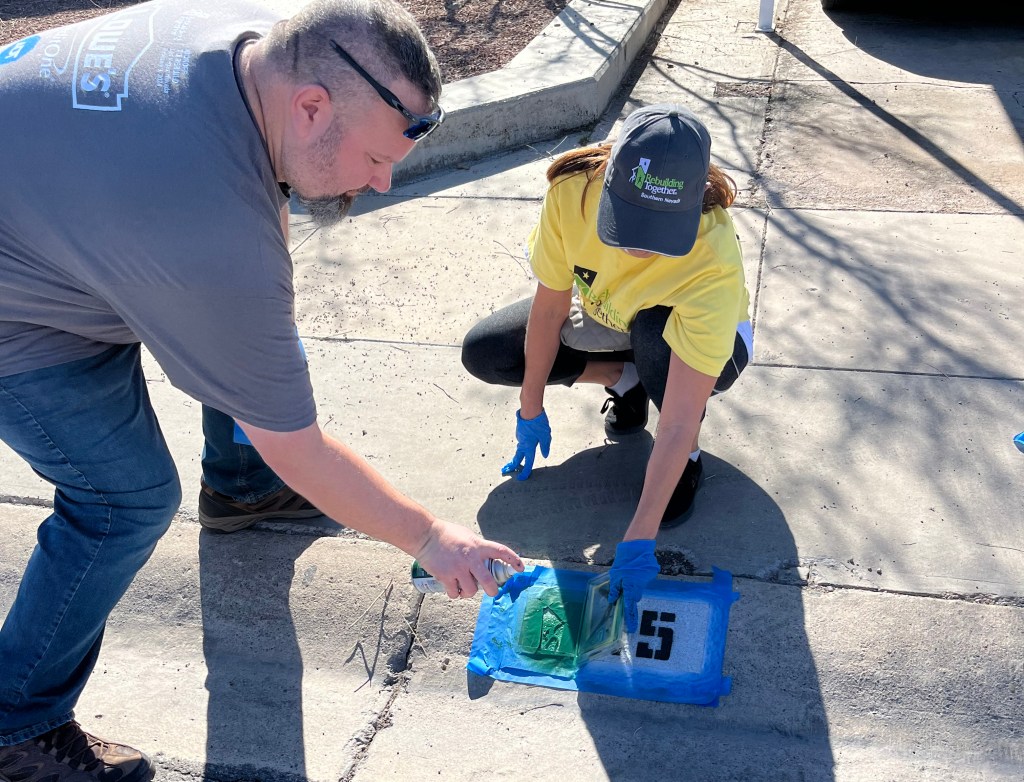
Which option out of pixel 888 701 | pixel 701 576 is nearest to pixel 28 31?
pixel 701 576

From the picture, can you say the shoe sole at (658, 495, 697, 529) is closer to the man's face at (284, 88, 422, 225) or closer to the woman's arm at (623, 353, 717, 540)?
the woman's arm at (623, 353, 717, 540)

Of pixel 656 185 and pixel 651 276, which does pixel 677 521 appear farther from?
pixel 656 185

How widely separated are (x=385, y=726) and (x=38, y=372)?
1.16 metres

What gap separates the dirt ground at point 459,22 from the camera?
5.75m

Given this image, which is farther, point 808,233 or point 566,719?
point 808,233

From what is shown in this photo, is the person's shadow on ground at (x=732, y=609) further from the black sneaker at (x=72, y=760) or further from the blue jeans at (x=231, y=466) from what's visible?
the black sneaker at (x=72, y=760)

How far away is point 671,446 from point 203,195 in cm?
128

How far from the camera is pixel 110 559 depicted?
83.6 inches

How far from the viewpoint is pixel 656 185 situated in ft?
7.23

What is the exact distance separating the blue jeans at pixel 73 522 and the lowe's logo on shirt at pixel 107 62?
60 cm

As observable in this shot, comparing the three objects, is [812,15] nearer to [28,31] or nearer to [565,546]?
[565,546]

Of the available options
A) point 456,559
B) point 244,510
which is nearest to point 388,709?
point 456,559

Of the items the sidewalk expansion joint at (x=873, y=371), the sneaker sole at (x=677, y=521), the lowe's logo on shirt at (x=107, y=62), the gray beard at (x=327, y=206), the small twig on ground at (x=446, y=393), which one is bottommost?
the sneaker sole at (x=677, y=521)

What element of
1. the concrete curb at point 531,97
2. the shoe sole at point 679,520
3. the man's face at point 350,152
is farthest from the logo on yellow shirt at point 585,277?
the concrete curb at point 531,97
